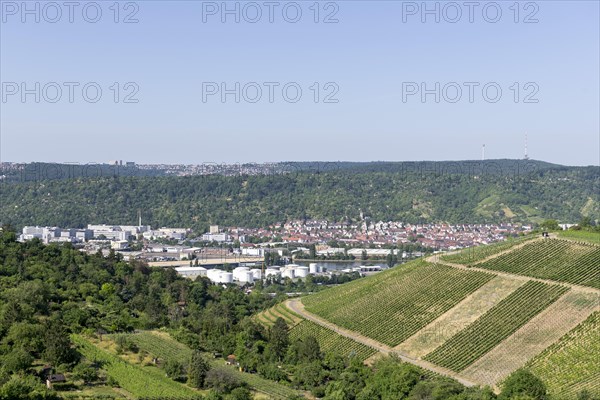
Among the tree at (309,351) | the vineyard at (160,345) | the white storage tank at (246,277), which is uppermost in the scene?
the vineyard at (160,345)

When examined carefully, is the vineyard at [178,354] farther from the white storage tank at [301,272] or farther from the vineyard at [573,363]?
the white storage tank at [301,272]

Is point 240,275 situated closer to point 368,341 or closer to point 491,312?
point 368,341

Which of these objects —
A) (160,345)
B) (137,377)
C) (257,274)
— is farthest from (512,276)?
(257,274)

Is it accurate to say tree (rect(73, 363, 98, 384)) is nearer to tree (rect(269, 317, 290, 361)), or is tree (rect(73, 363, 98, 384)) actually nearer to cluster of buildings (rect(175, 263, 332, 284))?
tree (rect(269, 317, 290, 361))

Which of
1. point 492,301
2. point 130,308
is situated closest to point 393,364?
point 492,301

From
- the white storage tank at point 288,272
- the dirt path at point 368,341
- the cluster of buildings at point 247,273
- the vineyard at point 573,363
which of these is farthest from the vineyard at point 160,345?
the white storage tank at point 288,272

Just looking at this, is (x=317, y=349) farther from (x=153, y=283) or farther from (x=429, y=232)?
(x=429, y=232)
